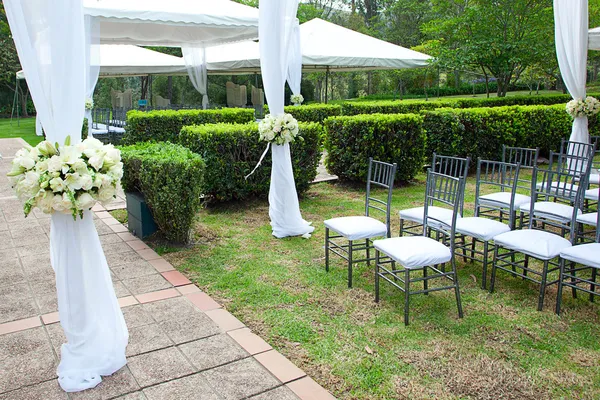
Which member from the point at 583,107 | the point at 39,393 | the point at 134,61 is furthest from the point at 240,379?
the point at 134,61

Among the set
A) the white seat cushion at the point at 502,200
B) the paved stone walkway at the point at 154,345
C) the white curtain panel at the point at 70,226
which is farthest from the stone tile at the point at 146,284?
the white seat cushion at the point at 502,200

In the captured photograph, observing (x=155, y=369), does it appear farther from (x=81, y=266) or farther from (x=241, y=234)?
(x=241, y=234)

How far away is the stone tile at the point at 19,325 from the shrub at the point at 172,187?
1583mm

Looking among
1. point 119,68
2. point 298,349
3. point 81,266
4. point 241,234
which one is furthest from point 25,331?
point 119,68

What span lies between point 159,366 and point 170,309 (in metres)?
0.77

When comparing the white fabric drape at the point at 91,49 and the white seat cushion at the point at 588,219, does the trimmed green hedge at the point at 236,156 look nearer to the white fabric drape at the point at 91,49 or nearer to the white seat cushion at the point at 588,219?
the white fabric drape at the point at 91,49

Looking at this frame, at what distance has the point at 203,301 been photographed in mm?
3629

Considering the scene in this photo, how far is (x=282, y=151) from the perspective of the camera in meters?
5.16

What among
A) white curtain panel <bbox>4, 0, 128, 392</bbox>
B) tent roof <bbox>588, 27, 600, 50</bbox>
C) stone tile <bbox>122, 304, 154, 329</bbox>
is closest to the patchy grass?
stone tile <bbox>122, 304, 154, 329</bbox>

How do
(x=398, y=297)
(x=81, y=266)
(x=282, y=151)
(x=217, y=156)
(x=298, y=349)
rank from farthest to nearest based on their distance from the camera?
(x=217, y=156) < (x=282, y=151) < (x=398, y=297) < (x=298, y=349) < (x=81, y=266)

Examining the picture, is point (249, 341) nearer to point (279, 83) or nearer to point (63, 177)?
point (63, 177)

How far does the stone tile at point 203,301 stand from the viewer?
3.53 metres

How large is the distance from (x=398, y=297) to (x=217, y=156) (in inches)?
126

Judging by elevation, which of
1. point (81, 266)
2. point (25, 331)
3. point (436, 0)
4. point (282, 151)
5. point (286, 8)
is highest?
point (436, 0)
